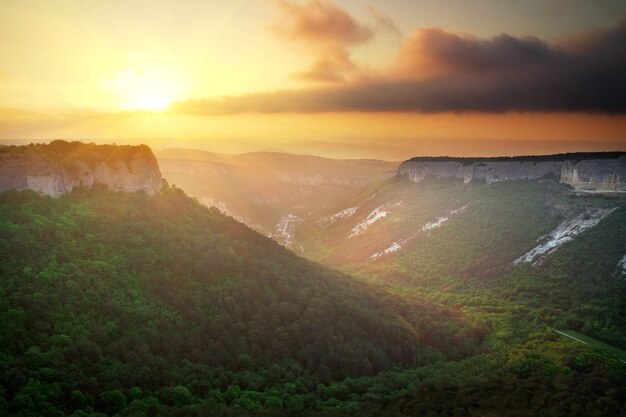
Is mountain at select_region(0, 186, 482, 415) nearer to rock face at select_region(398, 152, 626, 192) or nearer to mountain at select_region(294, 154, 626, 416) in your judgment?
mountain at select_region(294, 154, 626, 416)

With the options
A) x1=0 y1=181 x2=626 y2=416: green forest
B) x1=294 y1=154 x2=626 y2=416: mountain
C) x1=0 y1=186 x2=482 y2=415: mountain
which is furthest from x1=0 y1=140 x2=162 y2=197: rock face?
x1=294 y1=154 x2=626 y2=416: mountain

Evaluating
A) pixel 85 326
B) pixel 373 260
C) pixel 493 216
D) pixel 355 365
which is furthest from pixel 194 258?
pixel 493 216

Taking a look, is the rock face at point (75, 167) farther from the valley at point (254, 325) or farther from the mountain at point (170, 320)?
the mountain at point (170, 320)

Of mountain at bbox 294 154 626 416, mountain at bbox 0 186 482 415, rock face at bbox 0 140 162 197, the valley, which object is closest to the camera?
mountain at bbox 0 186 482 415

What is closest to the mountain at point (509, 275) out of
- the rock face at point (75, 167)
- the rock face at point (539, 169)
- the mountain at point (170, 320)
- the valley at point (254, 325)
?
the valley at point (254, 325)

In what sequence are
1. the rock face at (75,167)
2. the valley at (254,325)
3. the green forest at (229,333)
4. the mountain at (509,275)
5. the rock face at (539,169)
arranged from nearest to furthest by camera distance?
the green forest at (229,333), the valley at (254,325), the rock face at (75,167), the mountain at (509,275), the rock face at (539,169)

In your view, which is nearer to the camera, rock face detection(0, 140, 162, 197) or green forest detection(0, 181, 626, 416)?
green forest detection(0, 181, 626, 416)
